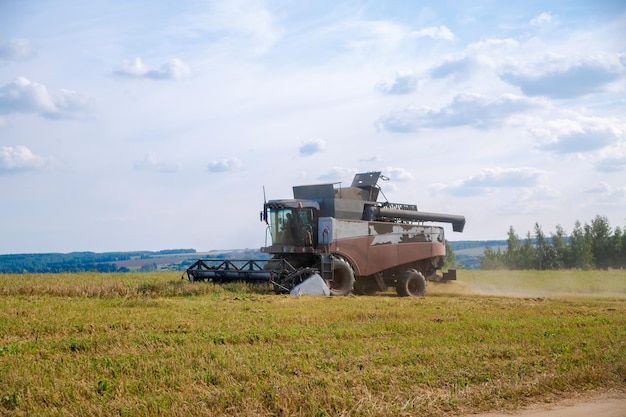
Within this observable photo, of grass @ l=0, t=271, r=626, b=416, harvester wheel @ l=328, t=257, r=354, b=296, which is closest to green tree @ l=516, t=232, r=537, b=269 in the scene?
harvester wheel @ l=328, t=257, r=354, b=296

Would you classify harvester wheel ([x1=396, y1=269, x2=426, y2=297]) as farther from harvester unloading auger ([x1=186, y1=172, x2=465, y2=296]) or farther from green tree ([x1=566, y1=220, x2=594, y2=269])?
green tree ([x1=566, y1=220, x2=594, y2=269])

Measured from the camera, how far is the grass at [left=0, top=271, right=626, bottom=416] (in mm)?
7012

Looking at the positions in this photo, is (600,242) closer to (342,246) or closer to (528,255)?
(528,255)

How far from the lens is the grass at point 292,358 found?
701 cm

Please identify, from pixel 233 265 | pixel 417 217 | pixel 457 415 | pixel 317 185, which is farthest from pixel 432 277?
pixel 457 415

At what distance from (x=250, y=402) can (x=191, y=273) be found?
1450 cm

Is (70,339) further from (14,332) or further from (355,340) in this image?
(355,340)

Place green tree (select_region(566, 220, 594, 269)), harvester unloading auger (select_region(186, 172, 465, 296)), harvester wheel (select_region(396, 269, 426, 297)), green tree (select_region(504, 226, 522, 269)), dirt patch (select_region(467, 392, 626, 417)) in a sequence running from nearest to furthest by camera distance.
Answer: dirt patch (select_region(467, 392, 626, 417))
harvester unloading auger (select_region(186, 172, 465, 296))
harvester wheel (select_region(396, 269, 426, 297))
green tree (select_region(566, 220, 594, 269))
green tree (select_region(504, 226, 522, 269))

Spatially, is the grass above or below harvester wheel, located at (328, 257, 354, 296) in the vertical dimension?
below

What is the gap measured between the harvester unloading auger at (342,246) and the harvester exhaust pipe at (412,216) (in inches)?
1.5

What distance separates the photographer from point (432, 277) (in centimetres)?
2384

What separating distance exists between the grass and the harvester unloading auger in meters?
5.09

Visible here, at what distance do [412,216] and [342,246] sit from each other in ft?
12.7

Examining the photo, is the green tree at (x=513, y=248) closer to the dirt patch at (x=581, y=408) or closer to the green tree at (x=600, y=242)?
the green tree at (x=600, y=242)
